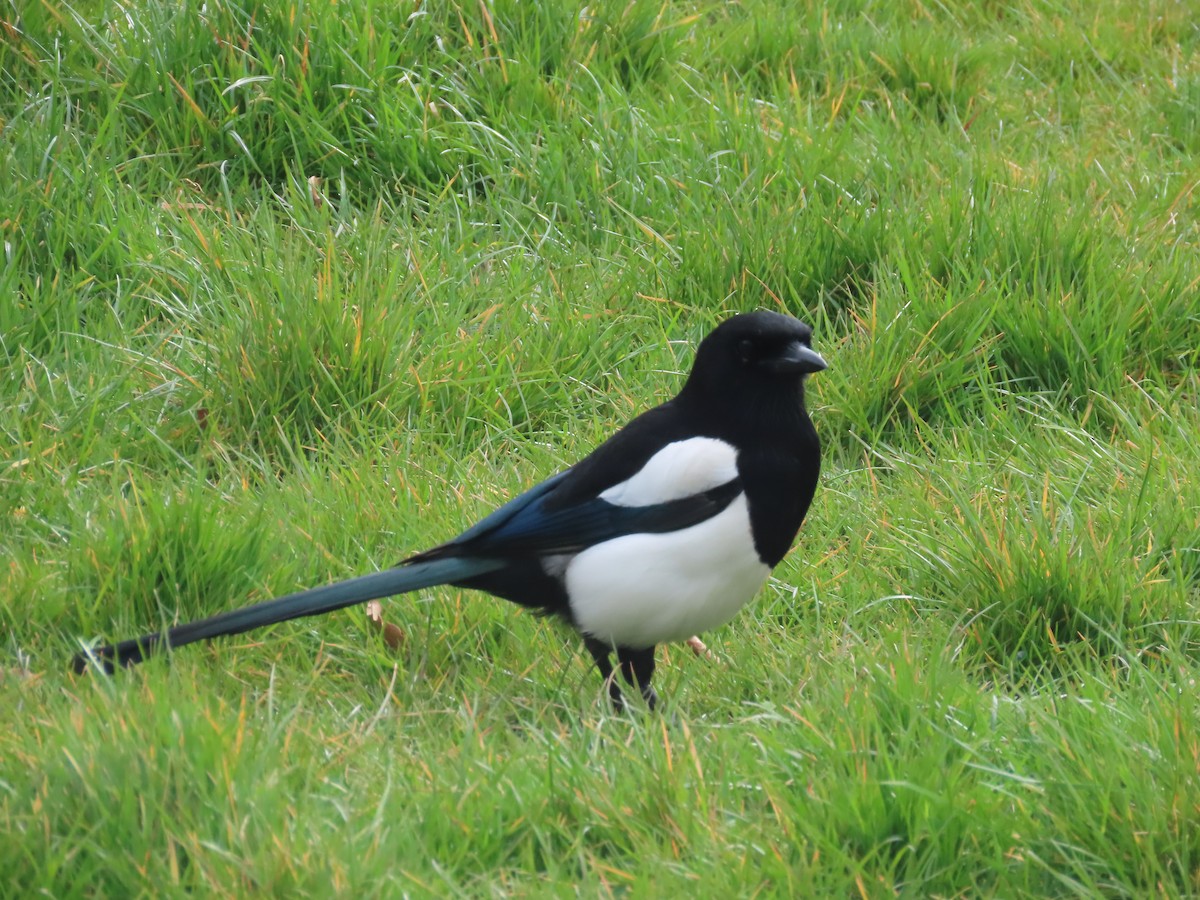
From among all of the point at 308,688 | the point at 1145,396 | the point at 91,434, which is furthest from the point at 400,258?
the point at 1145,396

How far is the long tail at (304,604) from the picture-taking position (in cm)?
238

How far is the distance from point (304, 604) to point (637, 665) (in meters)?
0.55

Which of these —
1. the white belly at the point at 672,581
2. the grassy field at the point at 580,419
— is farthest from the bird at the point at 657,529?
the grassy field at the point at 580,419

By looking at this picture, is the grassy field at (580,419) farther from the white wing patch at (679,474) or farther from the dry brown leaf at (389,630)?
the white wing patch at (679,474)

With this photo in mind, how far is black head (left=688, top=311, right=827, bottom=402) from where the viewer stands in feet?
8.37

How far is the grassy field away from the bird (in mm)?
109

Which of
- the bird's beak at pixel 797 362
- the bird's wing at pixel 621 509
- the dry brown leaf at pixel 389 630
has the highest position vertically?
the bird's beak at pixel 797 362

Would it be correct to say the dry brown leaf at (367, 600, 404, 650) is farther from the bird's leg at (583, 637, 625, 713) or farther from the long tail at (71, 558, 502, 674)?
the bird's leg at (583, 637, 625, 713)

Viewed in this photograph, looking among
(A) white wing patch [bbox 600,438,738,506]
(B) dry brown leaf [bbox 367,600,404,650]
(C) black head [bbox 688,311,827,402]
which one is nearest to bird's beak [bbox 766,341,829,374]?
(C) black head [bbox 688,311,827,402]

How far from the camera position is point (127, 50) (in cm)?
385

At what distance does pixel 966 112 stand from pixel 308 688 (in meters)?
2.76

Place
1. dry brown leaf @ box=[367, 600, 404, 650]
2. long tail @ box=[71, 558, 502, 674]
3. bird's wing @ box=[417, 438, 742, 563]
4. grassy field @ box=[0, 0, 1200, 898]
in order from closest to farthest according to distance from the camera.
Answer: grassy field @ box=[0, 0, 1200, 898] → long tail @ box=[71, 558, 502, 674] → bird's wing @ box=[417, 438, 742, 563] → dry brown leaf @ box=[367, 600, 404, 650]

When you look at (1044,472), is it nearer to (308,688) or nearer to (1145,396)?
(1145,396)

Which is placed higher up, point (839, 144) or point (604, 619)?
point (839, 144)
